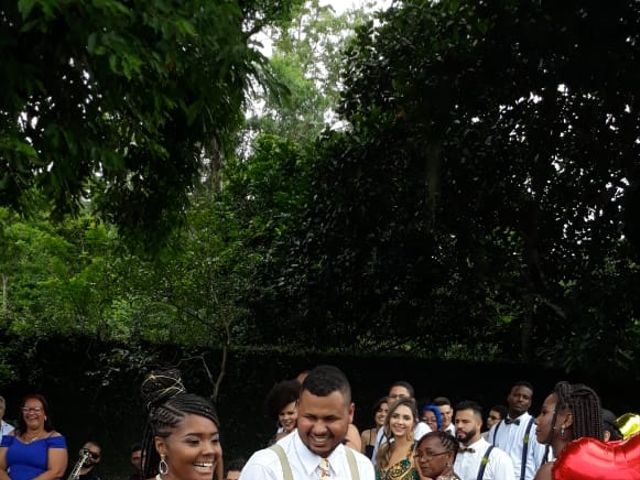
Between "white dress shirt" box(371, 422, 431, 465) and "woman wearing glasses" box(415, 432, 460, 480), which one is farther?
"white dress shirt" box(371, 422, 431, 465)

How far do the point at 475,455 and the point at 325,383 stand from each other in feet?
13.9

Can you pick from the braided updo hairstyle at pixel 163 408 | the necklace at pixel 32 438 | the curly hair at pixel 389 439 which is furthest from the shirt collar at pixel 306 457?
the necklace at pixel 32 438

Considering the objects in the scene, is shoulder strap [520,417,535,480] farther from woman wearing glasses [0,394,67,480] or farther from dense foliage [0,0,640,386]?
dense foliage [0,0,640,386]

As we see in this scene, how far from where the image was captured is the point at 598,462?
12.4 feet

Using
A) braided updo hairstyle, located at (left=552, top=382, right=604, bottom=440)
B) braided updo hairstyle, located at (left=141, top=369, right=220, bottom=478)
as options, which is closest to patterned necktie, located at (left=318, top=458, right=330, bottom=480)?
braided updo hairstyle, located at (left=141, top=369, right=220, bottom=478)

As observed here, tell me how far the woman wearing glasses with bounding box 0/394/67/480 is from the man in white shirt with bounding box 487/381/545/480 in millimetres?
4191

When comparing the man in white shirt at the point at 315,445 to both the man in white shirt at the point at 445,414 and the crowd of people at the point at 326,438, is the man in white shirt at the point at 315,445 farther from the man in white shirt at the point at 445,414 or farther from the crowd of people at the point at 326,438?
the man in white shirt at the point at 445,414

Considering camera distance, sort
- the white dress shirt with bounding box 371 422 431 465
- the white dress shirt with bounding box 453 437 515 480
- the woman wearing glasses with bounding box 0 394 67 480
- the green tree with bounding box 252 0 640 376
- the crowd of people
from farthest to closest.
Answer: the green tree with bounding box 252 0 640 376
the woman wearing glasses with bounding box 0 394 67 480
the white dress shirt with bounding box 371 422 431 465
the white dress shirt with bounding box 453 437 515 480
the crowd of people

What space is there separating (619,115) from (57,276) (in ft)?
33.0

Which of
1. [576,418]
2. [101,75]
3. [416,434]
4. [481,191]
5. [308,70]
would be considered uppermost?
[308,70]

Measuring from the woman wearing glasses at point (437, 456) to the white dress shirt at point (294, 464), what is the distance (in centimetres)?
240

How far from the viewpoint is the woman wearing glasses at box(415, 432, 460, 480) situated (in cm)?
687

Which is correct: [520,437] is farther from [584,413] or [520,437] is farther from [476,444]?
[584,413]

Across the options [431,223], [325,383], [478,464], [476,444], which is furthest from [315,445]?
[431,223]
